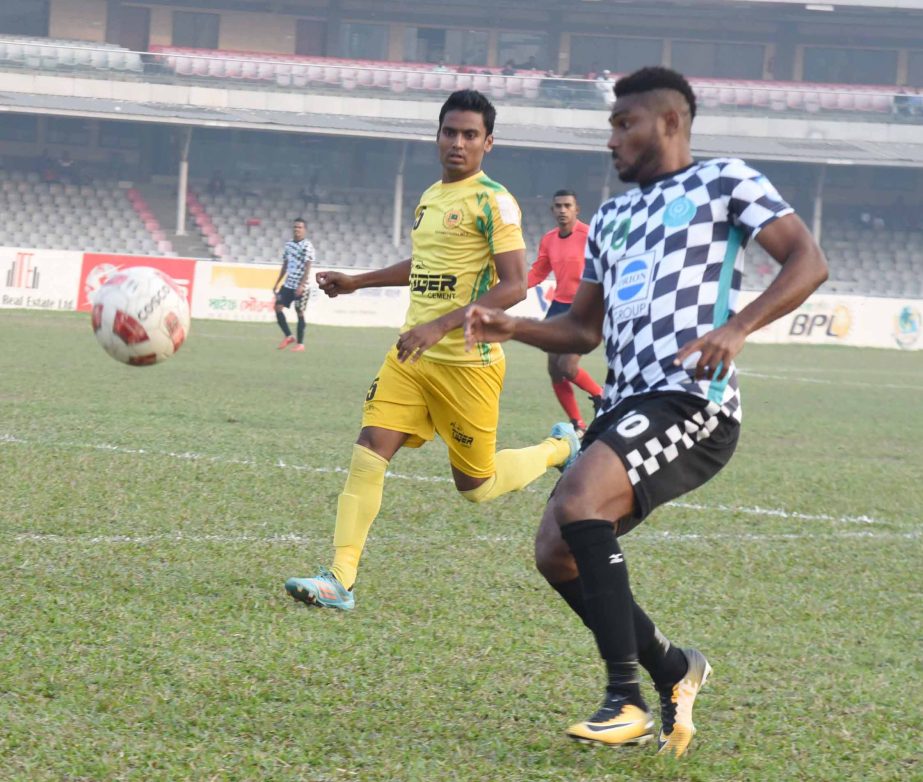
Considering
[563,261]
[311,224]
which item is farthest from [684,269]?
[311,224]

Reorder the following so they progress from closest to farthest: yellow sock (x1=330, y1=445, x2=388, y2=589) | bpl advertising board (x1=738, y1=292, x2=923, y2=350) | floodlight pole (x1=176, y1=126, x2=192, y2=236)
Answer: yellow sock (x1=330, y1=445, x2=388, y2=589)
bpl advertising board (x1=738, y1=292, x2=923, y2=350)
floodlight pole (x1=176, y1=126, x2=192, y2=236)

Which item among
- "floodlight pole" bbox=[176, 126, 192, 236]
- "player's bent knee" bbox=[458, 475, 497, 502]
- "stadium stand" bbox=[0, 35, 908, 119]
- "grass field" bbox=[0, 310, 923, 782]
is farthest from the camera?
"stadium stand" bbox=[0, 35, 908, 119]

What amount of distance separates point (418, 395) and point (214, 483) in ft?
7.52

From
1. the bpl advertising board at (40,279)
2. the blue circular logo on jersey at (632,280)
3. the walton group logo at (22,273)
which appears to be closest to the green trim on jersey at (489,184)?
the blue circular logo on jersey at (632,280)

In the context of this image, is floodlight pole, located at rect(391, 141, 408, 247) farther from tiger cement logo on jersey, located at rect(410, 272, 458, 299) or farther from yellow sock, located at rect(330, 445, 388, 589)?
yellow sock, located at rect(330, 445, 388, 589)

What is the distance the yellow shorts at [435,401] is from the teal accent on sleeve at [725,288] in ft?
6.15

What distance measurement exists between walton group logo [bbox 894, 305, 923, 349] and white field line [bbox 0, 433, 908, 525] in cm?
2161

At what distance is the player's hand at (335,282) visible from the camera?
536 cm

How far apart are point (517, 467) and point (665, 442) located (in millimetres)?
2803

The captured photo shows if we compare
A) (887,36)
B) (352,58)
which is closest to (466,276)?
(352,58)

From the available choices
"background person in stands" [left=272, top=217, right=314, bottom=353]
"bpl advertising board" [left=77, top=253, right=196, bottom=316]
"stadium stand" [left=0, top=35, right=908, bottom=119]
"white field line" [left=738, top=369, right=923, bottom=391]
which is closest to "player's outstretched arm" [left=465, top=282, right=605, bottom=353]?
"white field line" [left=738, top=369, right=923, bottom=391]

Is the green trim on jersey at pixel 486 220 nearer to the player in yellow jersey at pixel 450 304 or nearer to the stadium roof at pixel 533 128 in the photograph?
the player in yellow jersey at pixel 450 304

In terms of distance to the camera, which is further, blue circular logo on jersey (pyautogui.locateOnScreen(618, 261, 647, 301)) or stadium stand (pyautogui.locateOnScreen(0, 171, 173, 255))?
stadium stand (pyautogui.locateOnScreen(0, 171, 173, 255))

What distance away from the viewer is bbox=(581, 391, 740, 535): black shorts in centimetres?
331
